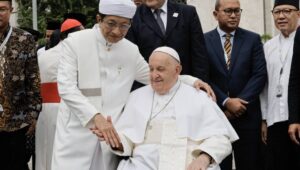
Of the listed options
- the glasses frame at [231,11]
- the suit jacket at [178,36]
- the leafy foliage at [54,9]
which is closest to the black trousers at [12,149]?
the suit jacket at [178,36]

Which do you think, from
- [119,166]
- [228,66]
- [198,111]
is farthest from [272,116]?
[119,166]

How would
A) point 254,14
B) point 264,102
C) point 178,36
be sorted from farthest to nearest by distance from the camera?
point 254,14 < point 264,102 < point 178,36

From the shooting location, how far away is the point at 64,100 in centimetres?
510

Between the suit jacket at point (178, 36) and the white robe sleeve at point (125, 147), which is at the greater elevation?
the suit jacket at point (178, 36)

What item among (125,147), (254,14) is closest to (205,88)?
(125,147)

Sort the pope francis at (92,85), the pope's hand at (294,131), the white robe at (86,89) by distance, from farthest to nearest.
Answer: the pope's hand at (294,131) < the white robe at (86,89) < the pope francis at (92,85)

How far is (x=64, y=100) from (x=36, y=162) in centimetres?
214

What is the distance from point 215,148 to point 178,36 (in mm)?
1567

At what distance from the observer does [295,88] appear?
5.73 m

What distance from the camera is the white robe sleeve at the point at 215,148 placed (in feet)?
16.5

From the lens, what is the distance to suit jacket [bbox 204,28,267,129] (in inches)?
255

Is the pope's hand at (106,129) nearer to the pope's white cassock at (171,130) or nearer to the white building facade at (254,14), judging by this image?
the pope's white cassock at (171,130)

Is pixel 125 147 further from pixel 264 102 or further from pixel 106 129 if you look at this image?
pixel 264 102

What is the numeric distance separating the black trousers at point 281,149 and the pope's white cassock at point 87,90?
188cm
